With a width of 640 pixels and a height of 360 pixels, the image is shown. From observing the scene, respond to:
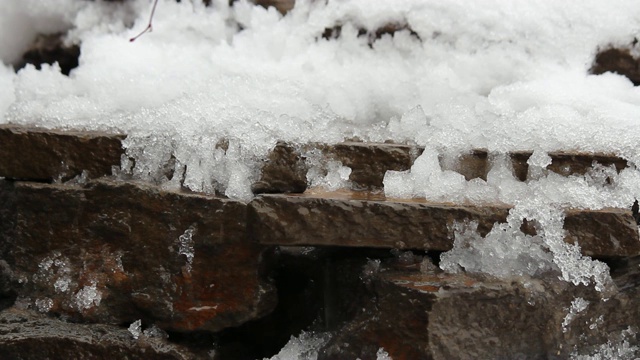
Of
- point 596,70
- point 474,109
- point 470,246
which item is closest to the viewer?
point 470,246

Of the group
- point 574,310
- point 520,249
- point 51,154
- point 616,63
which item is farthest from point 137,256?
point 616,63

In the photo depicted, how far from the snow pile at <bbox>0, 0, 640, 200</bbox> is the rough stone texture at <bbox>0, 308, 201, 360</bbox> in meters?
0.42

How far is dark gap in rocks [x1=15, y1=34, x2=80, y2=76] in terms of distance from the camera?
2.22m

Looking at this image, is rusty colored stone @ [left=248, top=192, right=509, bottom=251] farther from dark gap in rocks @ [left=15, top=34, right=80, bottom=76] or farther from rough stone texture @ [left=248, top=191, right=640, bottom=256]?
dark gap in rocks @ [left=15, top=34, right=80, bottom=76]

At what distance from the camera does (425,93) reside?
6.33ft

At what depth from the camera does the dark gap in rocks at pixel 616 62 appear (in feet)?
6.91

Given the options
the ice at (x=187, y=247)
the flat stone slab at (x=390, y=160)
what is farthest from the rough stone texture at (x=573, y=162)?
the ice at (x=187, y=247)

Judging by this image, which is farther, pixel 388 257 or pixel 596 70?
pixel 596 70

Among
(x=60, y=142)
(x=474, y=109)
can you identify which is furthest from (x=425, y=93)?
(x=60, y=142)

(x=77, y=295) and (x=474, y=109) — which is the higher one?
(x=474, y=109)

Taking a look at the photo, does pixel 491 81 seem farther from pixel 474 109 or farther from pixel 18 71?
pixel 18 71

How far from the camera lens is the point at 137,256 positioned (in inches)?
65.3

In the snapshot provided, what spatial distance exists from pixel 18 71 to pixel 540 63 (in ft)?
5.59

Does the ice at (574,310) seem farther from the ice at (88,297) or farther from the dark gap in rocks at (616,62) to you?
the ice at (88,297)
